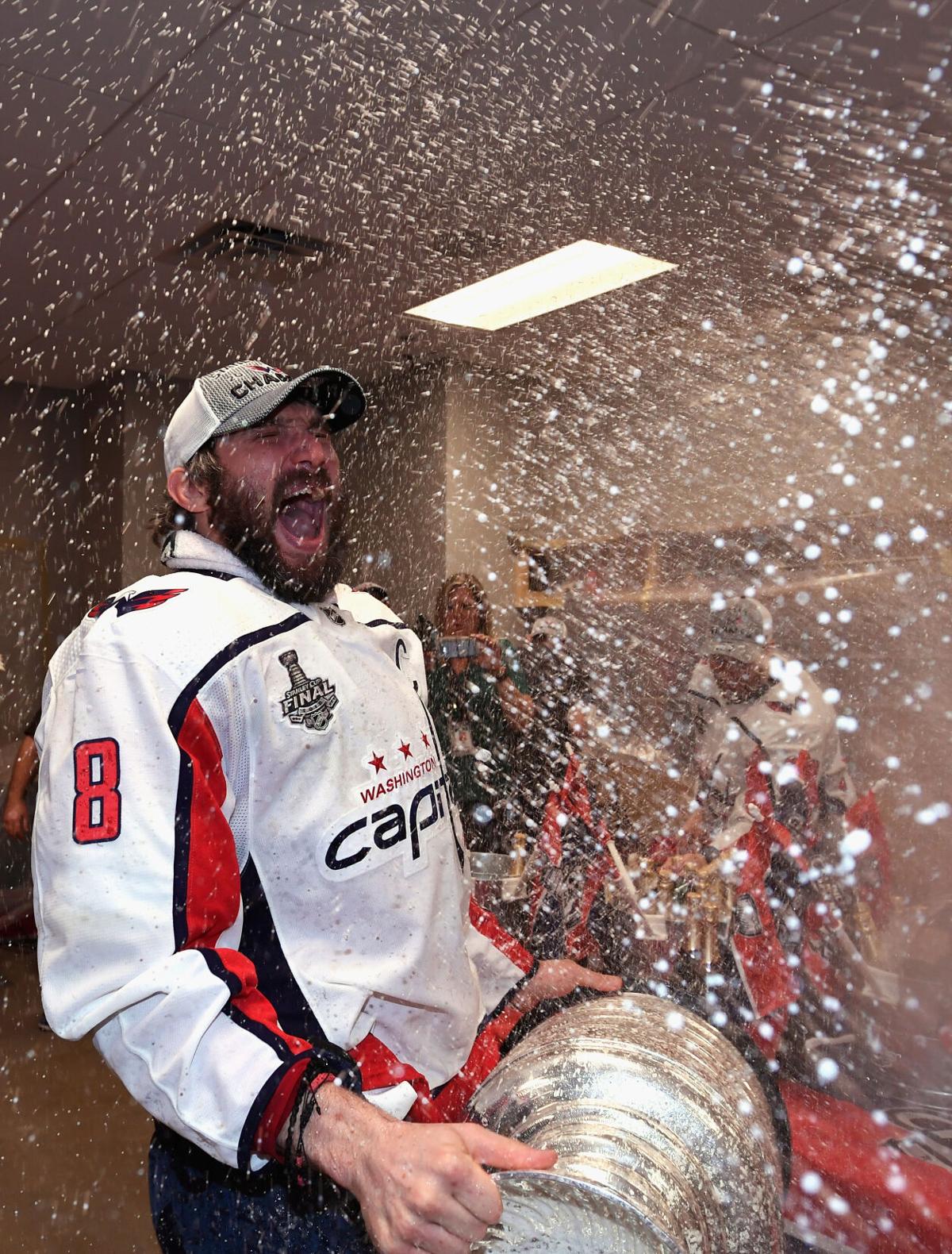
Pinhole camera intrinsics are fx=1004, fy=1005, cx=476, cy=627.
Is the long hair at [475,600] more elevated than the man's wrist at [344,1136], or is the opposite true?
the man's wrist at [344,1136]

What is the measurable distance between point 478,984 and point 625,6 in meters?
0.69

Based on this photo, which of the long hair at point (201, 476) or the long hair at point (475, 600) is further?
the long hair at point (475, 600)

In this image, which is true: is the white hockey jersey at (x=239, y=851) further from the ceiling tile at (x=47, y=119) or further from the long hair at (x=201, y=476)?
the ceiling tile at (x=47, y=119)

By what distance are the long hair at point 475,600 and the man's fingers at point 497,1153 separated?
39 centimetres

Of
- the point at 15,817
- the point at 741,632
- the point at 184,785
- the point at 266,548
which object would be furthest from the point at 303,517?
the point at 15,817

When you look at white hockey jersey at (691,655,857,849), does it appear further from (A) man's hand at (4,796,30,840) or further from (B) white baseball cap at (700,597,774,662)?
→ (A) man's hand at (4,796,30,840)

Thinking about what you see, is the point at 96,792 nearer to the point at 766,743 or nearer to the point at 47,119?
the point at 766,743

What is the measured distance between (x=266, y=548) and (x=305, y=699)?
9 centimetres

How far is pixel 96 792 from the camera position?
427mm

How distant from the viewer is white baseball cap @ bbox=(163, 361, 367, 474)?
21.3 inches

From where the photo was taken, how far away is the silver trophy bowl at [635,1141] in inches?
14.4

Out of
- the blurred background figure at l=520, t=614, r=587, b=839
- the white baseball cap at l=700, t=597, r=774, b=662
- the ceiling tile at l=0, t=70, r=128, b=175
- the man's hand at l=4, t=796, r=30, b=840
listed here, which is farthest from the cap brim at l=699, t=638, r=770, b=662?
the man's hand at l=4, t=796, r=30, b=840

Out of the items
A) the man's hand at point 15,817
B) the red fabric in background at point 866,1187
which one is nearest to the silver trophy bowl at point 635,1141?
the red fabric in background at point 866,1187

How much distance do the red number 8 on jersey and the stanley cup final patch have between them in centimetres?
9
